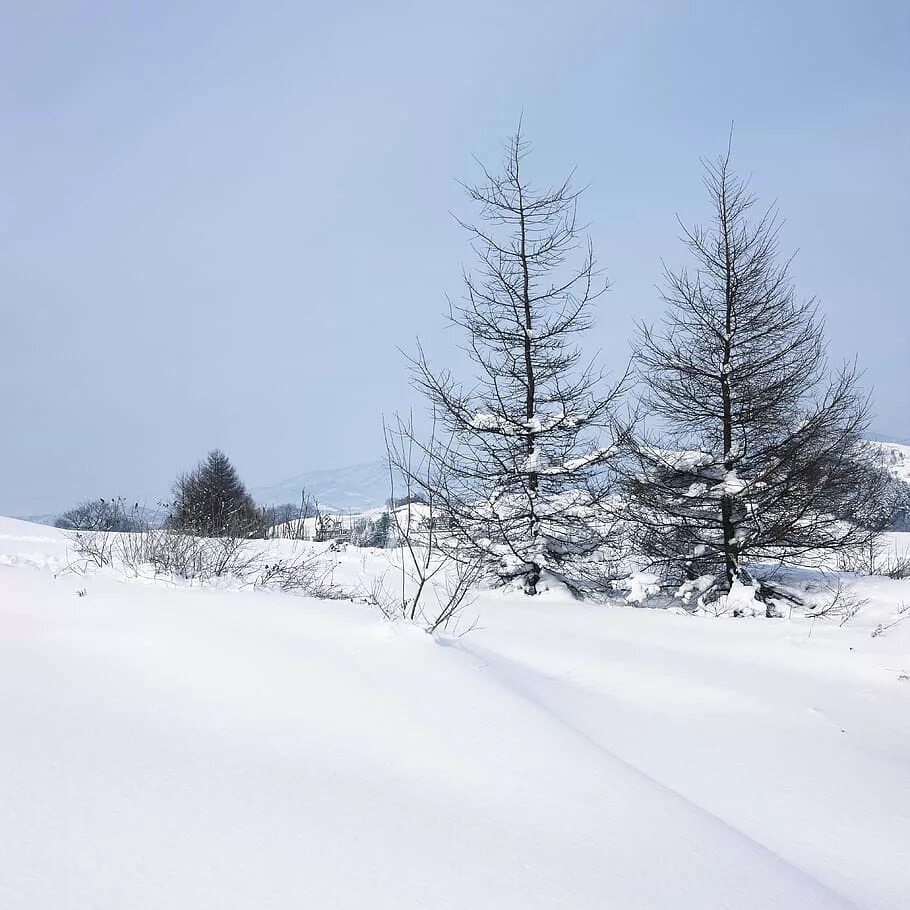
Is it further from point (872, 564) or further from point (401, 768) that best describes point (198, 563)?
point (872, 564)

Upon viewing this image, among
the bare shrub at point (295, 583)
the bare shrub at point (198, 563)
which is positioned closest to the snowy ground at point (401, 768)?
the bare shrub at point (198, 563)

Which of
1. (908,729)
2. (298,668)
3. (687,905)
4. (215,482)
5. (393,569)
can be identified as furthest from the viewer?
(215,482)

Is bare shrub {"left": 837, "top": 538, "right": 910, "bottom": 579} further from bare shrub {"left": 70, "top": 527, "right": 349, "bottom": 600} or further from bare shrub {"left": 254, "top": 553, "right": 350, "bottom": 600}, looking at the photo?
bare shrub {"left": 70, "top": 527, "right": 349, "bottom": 600}

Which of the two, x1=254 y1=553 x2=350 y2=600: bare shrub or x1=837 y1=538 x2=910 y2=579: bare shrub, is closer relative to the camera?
x1=254 y1=553 x2=350 y2=600: bare shrub

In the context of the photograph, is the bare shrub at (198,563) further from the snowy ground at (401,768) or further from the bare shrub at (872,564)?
the bare shrub at (872,564)

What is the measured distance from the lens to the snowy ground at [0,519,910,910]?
197cm

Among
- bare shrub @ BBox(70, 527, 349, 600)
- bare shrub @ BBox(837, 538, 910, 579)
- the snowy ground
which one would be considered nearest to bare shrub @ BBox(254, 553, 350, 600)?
bare shrub @ BBox(70, 527, 349, 600)

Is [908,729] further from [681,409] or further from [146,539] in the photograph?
[146,539]

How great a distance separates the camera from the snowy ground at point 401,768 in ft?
6.47

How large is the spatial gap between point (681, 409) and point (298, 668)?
391 inches

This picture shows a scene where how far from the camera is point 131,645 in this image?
4211 mm

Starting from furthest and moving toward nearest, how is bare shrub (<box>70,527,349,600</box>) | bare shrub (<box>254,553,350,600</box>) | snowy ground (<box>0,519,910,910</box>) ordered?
bare shrub (<box>254,553,350,600</box>), bare shrub (<box>70,527,349,600</box>), snowy ground (<box>0,519,910,910</box>)

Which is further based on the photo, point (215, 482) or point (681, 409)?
point (215, 482)

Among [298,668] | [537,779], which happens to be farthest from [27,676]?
[537,779]
